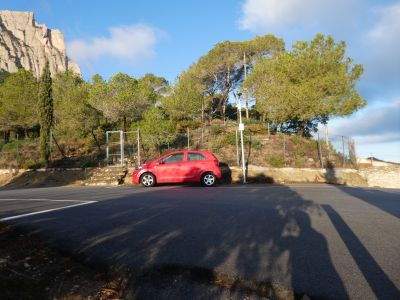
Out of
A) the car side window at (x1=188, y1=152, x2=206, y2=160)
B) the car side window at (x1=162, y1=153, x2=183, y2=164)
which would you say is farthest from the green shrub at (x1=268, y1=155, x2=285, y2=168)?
the car side window at (x1=162, y1=153, x2=183, y2=164)

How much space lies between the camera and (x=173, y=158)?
50.2 ft

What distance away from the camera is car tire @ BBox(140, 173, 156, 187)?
15219 mm

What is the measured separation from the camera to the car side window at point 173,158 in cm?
1525

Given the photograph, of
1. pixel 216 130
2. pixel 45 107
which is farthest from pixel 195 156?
pixel 45 107

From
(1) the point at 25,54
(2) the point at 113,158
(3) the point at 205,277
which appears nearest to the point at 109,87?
(2) the point at 113,158

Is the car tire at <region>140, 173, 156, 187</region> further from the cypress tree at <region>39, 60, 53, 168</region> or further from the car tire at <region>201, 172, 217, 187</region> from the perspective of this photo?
the cypress tree at <region>39, 60, 53, 168</region>

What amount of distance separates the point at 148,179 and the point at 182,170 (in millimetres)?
1619

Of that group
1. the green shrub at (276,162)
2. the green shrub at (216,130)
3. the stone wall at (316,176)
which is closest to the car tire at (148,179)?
the stone wall at (316,176)

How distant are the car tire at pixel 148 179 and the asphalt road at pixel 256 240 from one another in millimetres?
7516

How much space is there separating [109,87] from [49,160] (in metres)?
7.78

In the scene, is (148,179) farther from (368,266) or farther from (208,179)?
(368,266)

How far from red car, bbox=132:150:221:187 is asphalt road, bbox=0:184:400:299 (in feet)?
23.8

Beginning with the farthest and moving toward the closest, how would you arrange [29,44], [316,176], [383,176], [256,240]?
[29,44] < [383,176] < [316,176] < [256,240]

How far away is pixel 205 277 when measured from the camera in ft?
10.9
